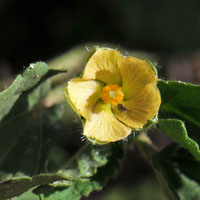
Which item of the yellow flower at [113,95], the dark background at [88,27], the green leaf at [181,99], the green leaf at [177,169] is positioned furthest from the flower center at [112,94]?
the dark background at [88,27]

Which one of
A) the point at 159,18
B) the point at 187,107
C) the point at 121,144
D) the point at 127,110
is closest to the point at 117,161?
the point at 121,144

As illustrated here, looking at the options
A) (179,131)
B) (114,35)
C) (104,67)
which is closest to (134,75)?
(104,67)

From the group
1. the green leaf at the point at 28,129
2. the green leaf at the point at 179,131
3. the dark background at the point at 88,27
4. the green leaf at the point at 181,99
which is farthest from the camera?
the dark background at the point at 88,27

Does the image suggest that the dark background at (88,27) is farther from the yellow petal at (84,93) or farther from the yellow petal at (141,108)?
the yellow petal at (141,108)

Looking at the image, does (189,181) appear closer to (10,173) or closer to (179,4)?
(10,173)

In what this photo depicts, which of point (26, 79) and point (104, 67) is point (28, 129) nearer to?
point (26, 79)

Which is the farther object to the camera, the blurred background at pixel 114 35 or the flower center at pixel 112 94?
the blurred background at pixel 114 35

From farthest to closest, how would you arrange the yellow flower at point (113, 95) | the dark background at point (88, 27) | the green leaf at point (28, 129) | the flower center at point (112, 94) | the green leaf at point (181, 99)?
the dark background at point (88, 27) → the green leaf at point (28, 129) → the flower center at point (112, 94) → the green leaf at point (181, 99) → the yellow flower at point (113, 95)
